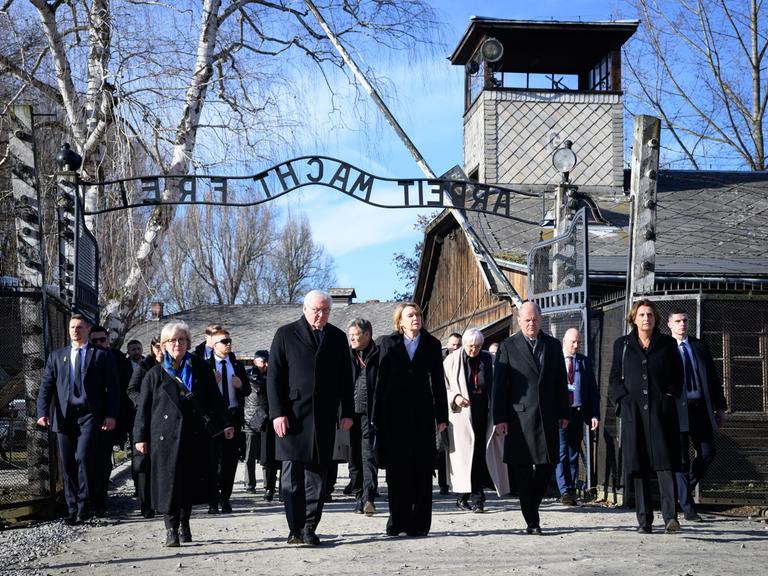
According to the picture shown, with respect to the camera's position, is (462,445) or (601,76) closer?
(462,445)

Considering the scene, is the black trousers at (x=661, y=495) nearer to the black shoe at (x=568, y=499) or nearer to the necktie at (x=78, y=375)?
the black shoe at (x=568, y=499)

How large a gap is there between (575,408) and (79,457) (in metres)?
5.48

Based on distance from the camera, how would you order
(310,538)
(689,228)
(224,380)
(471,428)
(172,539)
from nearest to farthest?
(310,538) < (172,539) < (471,428) < (224,380) < (689,228)

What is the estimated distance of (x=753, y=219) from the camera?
23719mm

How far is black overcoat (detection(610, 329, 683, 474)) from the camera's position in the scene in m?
9.56

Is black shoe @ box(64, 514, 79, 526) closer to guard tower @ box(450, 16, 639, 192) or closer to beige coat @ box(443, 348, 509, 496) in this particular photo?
beige coat @ box(443, 348, 509, 496)

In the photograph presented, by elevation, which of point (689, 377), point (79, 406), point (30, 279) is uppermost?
point (30, 279)

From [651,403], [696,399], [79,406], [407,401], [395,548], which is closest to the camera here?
[395,548]

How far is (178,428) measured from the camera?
9.00 m

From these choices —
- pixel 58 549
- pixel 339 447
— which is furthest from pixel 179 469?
pixel 339 447

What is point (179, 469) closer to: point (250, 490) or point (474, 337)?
point (474, 337)

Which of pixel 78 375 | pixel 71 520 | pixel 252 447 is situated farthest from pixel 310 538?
pixel 252 447

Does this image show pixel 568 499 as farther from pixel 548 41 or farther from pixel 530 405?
pixel 548 41

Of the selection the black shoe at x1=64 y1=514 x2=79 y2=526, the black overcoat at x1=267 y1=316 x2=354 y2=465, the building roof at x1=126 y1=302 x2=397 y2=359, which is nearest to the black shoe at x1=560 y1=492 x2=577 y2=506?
the black overcoat at x1=267 y1=316 x2=354 y2=465
